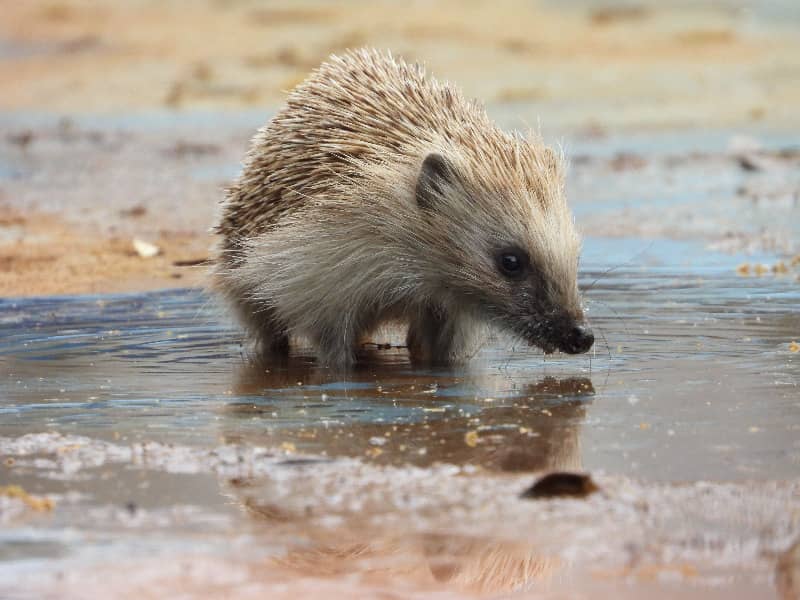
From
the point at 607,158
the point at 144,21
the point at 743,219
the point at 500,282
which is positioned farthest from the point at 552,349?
the point at 144,21

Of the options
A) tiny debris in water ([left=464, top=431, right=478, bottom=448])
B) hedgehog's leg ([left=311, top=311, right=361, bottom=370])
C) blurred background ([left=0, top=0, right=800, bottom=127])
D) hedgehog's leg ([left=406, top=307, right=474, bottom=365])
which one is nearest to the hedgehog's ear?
hedgehog's leg ([left=406, top=307, right=474, bottom=365])

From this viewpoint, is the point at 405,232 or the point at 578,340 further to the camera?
the point at 405,232

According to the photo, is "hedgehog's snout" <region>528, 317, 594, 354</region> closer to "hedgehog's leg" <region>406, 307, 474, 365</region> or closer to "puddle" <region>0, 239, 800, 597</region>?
"puddle" <region>0, 239, 800, 597</region>

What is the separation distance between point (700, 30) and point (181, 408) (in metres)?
26.8

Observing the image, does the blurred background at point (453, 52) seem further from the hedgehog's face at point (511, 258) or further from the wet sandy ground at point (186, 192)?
the hedgehog's face at point (511, 258)

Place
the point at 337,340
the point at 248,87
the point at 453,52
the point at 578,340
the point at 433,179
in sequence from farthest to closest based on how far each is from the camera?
1. the point at 453,52
2. the point at 248,87
3. the point at 337,340
4. the point at 433,179
5. the point at 578,340

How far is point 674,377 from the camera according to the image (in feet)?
21.8

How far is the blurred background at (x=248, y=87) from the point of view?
14523 mm

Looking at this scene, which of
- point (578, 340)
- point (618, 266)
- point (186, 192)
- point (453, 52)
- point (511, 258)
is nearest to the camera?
point (578, 340)

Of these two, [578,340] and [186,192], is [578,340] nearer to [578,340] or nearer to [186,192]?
[578,340]

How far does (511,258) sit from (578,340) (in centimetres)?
59

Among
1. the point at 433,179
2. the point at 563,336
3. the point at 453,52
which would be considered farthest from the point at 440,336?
the point at 453,52

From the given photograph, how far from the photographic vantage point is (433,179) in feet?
23.9

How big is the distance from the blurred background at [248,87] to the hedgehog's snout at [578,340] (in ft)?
15.8
